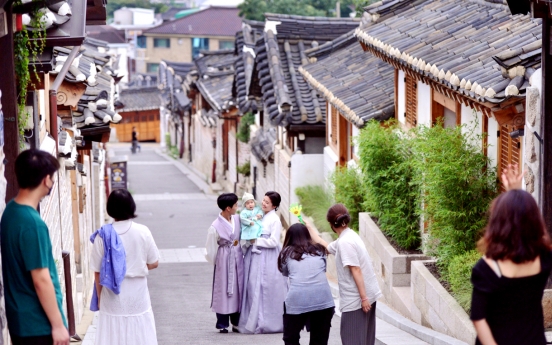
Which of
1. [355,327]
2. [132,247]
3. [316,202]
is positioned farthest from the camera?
[316,202]

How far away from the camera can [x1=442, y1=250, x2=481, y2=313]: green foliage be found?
32.8ft

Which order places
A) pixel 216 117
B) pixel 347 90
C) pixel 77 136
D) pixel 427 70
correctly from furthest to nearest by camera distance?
pixel 216 117 → pixel 347 90 → pixel 77 136 → pixel 427 70

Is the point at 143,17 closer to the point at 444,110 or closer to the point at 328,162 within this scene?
the point at 328,162

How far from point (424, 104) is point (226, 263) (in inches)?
182

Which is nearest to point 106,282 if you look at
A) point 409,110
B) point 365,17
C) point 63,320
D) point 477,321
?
point 63,320

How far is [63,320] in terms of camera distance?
553 cm

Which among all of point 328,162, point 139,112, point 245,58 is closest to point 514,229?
point 328,162

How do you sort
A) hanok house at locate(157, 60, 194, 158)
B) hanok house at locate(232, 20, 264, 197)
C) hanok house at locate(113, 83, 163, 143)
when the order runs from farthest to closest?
hanok house at locate(113, 83, 163, 143) < hanok house at locate(157, 60, 194, 158) < hanok house at locate(232, 20, 264, 197)

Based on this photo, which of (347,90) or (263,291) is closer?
(263,291)

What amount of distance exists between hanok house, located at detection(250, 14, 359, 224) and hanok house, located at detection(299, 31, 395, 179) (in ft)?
2.55

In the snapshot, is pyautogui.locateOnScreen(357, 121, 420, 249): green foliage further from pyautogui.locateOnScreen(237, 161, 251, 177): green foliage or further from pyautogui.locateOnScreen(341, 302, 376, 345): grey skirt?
pyautogui.locateOnScreen(237, 161, 251, 177): green foliage

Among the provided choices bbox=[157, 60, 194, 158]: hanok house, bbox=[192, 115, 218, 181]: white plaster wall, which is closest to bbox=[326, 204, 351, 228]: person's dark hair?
bbox=[192, 115, 218, 181]: white plaster wall

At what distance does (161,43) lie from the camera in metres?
75.8

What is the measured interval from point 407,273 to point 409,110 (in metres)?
3.24
